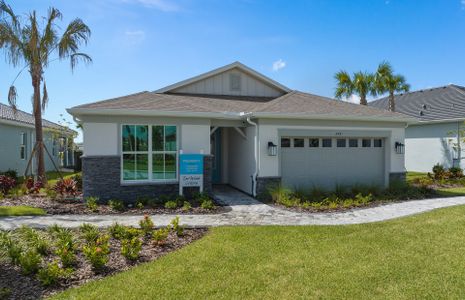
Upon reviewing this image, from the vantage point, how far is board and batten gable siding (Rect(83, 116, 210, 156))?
10758mm

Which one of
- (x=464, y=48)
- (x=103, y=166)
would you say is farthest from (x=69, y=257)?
(x=464, y=48)

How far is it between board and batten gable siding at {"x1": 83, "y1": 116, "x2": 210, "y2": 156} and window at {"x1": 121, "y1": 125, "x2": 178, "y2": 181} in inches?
7.0

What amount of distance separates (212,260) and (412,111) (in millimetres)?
22015

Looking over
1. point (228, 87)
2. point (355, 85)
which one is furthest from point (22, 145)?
point (355, 85)

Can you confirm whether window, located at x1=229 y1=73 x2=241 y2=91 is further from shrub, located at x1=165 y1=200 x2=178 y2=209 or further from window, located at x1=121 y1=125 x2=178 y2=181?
shrub, located at x1=165 y1=200 x2=178 y2=209

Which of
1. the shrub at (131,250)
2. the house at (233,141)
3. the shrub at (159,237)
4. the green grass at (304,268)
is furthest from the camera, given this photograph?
the house at (233,141)

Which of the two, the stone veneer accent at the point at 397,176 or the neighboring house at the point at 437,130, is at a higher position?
the neighboring house at the point at 437,130

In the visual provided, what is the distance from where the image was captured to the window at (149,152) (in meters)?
11.2

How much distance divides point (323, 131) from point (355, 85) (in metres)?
13.4

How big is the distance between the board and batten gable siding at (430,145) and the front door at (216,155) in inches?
512

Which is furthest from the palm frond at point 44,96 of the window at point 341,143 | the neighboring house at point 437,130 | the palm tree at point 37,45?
the neighboring house at point 437,130

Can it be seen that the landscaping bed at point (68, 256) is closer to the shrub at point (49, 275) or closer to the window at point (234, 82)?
the shrub at point (49, 275)

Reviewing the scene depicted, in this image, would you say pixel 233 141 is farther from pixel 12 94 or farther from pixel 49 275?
pixel 49 275

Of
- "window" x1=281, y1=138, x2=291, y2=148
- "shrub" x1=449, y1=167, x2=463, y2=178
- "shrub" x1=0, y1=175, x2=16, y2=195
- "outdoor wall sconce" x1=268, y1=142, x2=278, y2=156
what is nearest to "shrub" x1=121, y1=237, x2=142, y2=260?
"outdoor wall sconce" x1=268, y1=142, x2=278, y2=156
